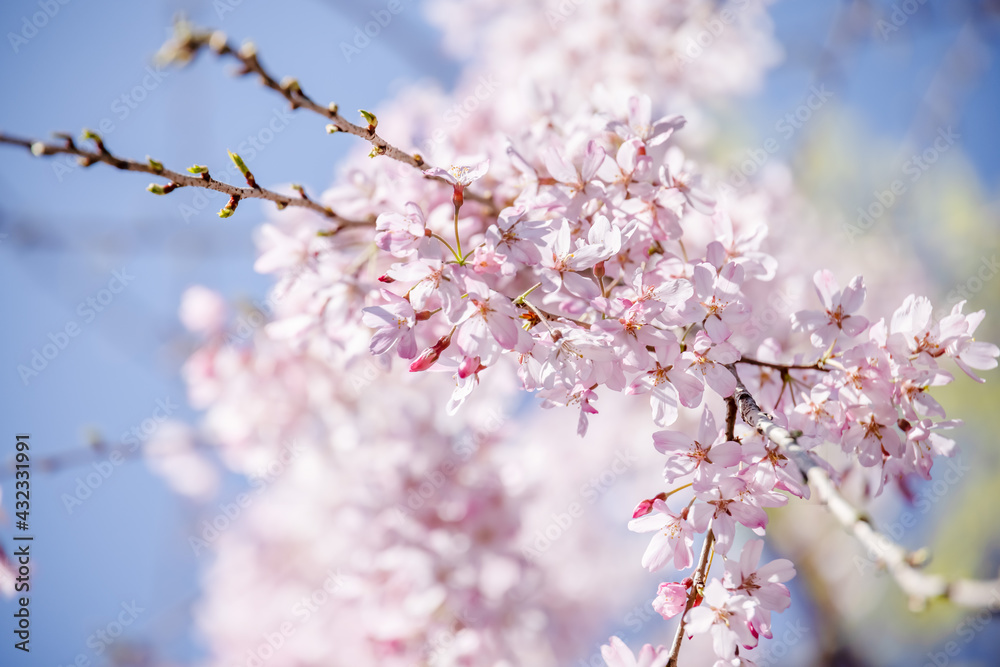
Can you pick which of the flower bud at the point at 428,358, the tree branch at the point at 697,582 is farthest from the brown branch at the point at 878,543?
the flower bud at the point at 428,358

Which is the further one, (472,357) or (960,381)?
(960,381)

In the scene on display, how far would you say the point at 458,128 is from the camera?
296cm

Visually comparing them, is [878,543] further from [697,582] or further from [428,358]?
[428,358]

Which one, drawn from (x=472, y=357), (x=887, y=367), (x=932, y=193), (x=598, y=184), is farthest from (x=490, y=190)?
(x=932, y=193)

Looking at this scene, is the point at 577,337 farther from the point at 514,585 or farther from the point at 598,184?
the point at 514,585

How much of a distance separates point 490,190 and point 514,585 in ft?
5.60

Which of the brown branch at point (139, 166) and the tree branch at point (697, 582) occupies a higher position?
the brown branch at point (139, 166)

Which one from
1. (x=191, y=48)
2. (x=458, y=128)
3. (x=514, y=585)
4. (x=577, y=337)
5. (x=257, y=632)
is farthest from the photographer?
(x=257, y=632)

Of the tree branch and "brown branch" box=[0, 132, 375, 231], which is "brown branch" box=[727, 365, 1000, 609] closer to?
the tree branch

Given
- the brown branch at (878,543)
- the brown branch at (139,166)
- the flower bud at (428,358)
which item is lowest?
the brown branch at (878,543)

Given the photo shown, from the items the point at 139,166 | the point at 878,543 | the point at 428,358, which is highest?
the point at 139,166

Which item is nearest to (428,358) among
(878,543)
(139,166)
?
(139,166)

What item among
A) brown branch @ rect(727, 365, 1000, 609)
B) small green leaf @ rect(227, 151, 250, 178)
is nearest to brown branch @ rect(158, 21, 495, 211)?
small green leaf @ rect(227, 151, 250, 178)

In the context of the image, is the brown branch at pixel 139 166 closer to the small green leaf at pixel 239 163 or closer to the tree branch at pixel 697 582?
the small green leaf at pixel 239 163
